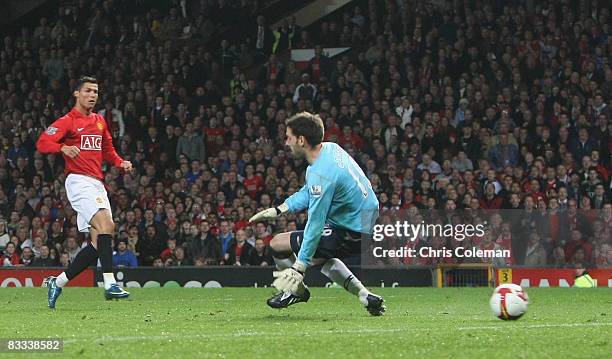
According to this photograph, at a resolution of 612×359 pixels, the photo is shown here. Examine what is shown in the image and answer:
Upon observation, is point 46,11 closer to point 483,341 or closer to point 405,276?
point 405,276

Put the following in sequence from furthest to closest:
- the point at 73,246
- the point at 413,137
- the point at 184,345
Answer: the point at 413,137 → the point at 73,246 → the point at 184,345

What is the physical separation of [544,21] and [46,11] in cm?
1319

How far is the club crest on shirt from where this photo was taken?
9188 millimetres

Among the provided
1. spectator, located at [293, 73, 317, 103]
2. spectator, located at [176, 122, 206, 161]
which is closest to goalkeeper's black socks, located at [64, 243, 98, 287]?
spectator, located at [176, 122, 206, 161]

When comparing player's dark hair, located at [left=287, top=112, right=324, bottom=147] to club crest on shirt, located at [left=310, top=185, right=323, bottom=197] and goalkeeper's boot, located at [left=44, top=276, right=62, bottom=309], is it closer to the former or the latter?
club crest on shirt, located at [left=310, top=185, right=323, bottom=197]

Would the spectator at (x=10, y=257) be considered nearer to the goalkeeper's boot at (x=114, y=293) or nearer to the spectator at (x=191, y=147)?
the spectator at (x=191, y=147)

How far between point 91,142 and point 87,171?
302mm

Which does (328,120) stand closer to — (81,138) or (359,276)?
(359,276)

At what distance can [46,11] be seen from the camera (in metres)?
30.3

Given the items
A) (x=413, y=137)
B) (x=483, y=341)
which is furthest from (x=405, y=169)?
(x=483, y=341)

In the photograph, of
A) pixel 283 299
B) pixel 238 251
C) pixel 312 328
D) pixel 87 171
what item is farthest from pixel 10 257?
pixel 312 328

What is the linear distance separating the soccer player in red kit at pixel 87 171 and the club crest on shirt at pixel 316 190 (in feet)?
11.2

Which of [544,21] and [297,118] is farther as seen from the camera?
[544,21]

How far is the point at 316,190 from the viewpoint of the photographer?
30.2 feet
